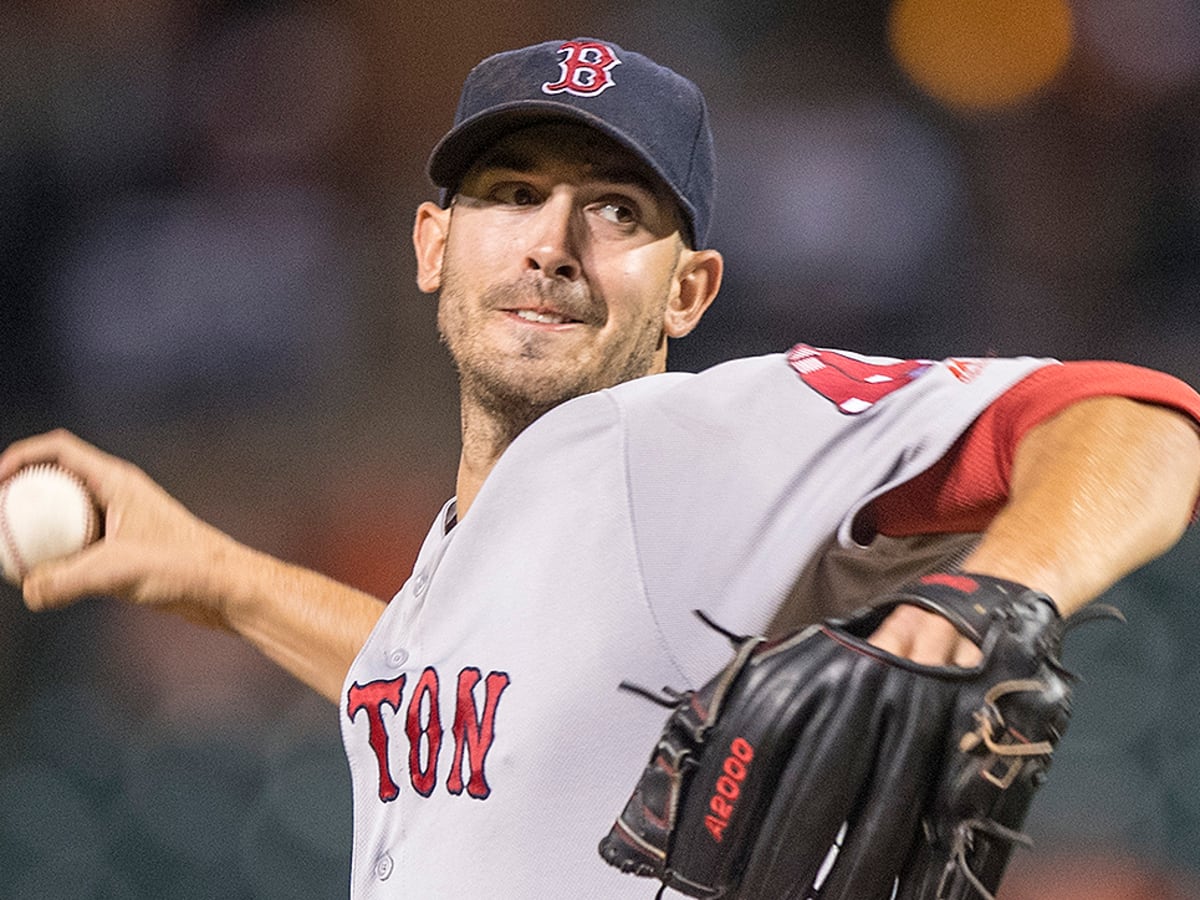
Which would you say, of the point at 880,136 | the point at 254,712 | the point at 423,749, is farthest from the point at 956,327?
the point at 423,749

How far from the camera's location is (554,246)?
1553mm

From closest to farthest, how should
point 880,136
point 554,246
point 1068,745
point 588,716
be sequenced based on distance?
point 588,716 → point 554,246 → point 1068,745 → point 880,136

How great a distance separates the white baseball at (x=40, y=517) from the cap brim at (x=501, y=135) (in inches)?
26.5

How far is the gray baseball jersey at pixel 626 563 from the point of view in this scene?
1227mm

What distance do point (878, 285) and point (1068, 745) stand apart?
123 centimetres

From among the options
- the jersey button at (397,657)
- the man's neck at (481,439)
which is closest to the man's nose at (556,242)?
the man's neck at (481,439)

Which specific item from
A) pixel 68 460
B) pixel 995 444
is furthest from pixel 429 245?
pixel 995 444

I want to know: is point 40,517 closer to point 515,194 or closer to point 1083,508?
point 515,194

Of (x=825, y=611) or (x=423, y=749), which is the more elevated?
(x=825, y=611)

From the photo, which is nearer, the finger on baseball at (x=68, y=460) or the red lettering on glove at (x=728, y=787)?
the red lettering on glove at (x=728, y=787)

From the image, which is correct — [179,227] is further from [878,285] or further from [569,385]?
[569,385]

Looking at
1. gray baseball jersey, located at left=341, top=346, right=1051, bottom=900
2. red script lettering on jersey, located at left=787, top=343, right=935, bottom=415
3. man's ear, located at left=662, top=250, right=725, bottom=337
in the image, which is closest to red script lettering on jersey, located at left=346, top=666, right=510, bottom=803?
gray baseball jersey, located at left=341, top=346, right=1051, bottom=900

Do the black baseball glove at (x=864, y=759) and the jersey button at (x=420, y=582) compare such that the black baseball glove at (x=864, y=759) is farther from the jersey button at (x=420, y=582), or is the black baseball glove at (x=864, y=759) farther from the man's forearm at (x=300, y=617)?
the man's forearm at (x=300, y=617)

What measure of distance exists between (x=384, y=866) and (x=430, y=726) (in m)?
0.16
